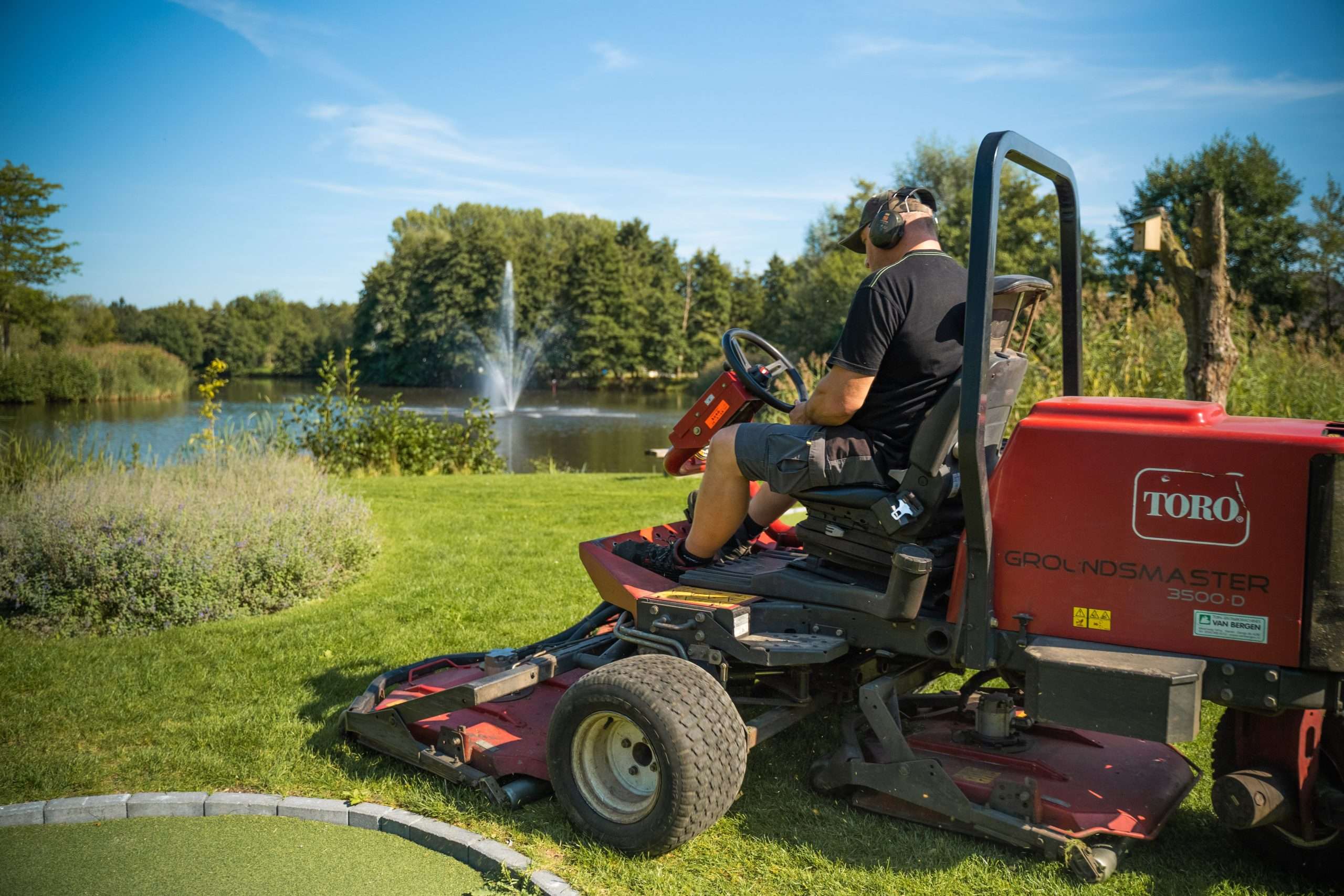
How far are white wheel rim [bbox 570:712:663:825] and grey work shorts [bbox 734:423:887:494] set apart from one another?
1063 millimetres

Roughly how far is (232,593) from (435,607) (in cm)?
129

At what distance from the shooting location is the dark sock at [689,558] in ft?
14.2

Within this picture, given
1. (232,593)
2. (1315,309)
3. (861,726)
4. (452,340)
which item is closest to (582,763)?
(861,726)

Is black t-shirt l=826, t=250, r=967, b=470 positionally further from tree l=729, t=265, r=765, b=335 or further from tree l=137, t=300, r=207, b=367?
tree l=729, t=265, r=765, b=335

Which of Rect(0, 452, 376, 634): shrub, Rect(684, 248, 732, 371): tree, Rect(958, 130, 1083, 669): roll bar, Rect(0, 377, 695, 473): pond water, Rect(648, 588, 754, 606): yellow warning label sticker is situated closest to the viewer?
Rect(958, 130, 1083, 669): roll bar

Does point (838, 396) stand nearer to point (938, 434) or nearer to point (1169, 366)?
point (938, 434)

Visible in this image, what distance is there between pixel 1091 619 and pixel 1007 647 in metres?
0.29

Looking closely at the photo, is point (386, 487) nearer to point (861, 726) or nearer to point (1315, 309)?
point (861, 726)

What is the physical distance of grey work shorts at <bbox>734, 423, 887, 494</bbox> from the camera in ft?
11.8

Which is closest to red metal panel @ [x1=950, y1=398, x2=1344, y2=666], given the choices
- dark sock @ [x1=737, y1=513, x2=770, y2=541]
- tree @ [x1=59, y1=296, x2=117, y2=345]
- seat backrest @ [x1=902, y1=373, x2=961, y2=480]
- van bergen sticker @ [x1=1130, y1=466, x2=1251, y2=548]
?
van bergen sticker @ [x1=1130, y1=466, x2=1251, y2=548]

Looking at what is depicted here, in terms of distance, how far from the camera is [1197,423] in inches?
116

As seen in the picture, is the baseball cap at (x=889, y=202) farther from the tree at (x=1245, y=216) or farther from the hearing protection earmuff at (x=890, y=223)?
the tree at (x=1245, y=216)

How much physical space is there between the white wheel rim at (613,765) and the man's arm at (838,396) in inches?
51.5

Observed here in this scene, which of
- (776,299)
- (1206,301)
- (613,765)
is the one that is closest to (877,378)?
(613,765)
